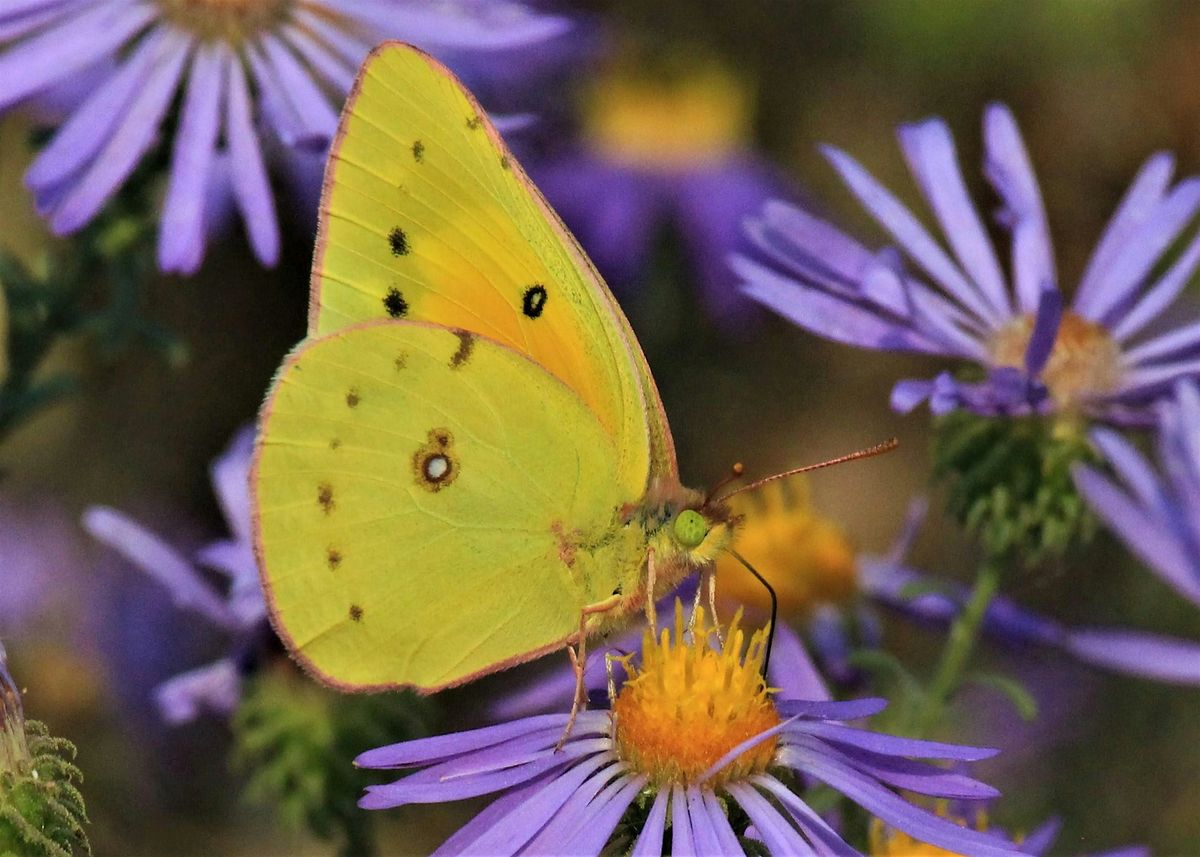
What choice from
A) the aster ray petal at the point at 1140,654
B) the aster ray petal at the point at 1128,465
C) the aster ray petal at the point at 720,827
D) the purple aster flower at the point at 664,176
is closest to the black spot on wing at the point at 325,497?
the aster ray petal at the point at 720,827

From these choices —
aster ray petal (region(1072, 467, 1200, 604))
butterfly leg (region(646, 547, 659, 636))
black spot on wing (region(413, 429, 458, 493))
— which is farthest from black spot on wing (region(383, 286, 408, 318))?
aster ray petal (region(1072, 467, 1200, 604))

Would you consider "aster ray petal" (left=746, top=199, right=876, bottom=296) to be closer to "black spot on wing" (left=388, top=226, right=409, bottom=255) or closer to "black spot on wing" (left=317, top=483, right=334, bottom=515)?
"black spot on wing" (left=388, top=226, right=409, bottom=255)

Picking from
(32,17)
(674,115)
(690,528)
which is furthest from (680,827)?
(674,115)

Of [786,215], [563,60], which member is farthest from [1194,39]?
[786,215]

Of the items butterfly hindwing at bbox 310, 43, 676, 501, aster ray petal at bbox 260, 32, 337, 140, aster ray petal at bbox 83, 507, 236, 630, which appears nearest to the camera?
butterfly hindwing at bbox 310, 43, 676, 501

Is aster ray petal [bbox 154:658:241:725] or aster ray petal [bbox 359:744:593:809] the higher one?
aster ray petal [bbox 359:744:593:809]

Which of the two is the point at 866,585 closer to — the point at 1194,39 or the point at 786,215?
the point at 786,215

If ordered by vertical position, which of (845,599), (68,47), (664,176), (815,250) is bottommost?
(845,599)

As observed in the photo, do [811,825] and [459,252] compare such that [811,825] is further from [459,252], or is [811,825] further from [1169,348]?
[1169,348]
